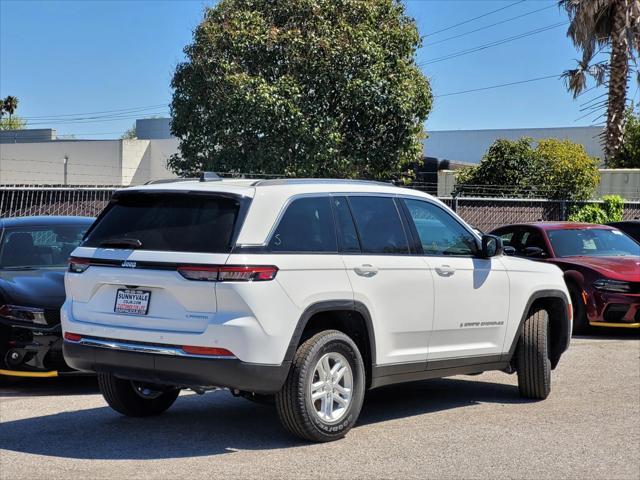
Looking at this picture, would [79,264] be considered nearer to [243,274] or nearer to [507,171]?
[243,274]

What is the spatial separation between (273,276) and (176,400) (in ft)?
9.03

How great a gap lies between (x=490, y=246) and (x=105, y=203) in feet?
29.8

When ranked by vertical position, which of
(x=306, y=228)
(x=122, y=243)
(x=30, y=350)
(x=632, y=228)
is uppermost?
(x=632, y=228)

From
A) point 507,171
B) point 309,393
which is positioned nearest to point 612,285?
point 309,393

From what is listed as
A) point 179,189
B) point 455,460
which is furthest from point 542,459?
point 179,189

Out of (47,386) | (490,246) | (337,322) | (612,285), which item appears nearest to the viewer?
(337,322)

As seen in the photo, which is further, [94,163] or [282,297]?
[94,163]

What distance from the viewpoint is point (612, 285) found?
13.3 meters

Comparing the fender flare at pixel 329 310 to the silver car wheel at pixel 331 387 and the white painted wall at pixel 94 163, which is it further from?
the white painted wall at pixel 94 163

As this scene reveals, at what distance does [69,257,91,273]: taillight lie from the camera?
7.08 meters

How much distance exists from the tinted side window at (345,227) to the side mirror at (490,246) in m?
1.53

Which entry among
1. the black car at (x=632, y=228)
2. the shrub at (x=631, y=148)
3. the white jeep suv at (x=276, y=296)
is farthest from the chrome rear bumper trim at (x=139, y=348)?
the shrub at (x=631, y=148)

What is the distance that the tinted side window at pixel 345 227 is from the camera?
7.29m

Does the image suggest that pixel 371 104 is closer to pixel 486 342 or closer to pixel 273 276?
pixel 486 342
